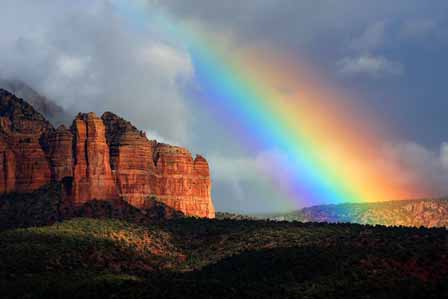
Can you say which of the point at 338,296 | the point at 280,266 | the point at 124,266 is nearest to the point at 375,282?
the point at 338,296

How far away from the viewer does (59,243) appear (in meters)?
199

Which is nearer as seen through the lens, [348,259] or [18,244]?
[348,259]

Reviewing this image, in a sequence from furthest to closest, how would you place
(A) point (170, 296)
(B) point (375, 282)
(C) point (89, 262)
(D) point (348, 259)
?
1. (C) point (89, 262)
2. (D) point (348, 259)
3. (B) point (375, 282)
4. (A) point (170, 296)

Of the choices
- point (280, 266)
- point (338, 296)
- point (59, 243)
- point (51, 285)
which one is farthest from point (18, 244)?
point (338, 296)

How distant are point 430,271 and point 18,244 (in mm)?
72821

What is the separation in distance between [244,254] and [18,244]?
1607 inches

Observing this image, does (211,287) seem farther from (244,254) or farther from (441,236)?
(441,236)

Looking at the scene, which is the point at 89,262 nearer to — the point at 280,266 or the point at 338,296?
the point at 280,266

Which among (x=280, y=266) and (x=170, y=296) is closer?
(x=170, y=296)

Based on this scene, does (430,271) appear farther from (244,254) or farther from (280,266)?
(244,254)

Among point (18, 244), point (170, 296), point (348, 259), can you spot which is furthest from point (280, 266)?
point (18, 244)

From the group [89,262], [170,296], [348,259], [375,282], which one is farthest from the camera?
[89,262]

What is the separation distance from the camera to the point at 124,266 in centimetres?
19875

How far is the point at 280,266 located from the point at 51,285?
39.2 meters
